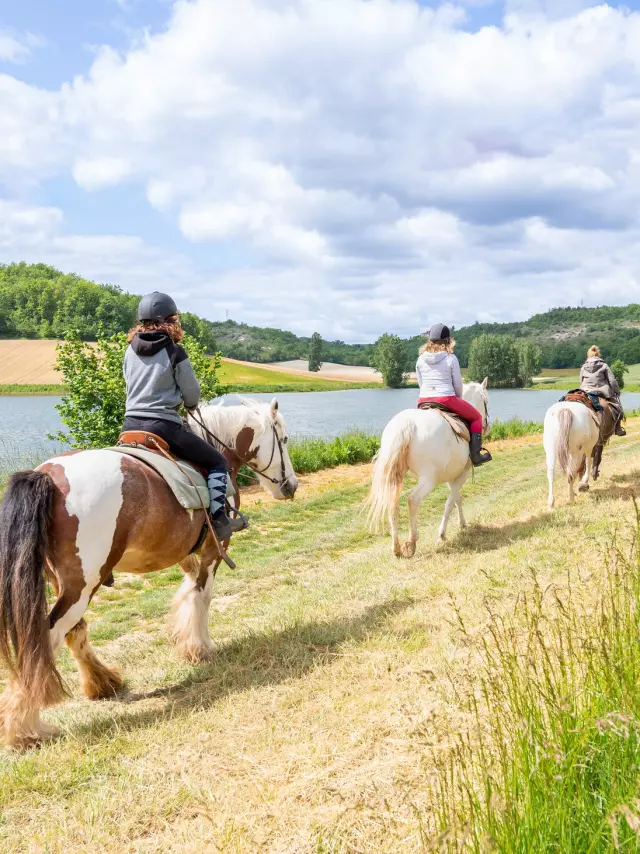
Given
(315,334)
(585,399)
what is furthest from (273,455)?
(315,334)

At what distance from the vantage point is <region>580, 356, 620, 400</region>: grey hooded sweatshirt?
36.2ft

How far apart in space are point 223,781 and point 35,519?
181 cm

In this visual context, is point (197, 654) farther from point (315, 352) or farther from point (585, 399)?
point (315, 352)

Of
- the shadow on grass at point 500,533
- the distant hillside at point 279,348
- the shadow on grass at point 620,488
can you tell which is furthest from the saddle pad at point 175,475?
the distant hillside at point 279,348

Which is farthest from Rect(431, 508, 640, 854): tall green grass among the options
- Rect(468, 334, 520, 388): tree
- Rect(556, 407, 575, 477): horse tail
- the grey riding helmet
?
Rect(468, 334, 520, 388): tree

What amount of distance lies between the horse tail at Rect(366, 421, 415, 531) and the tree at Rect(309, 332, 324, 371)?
96.6 metres

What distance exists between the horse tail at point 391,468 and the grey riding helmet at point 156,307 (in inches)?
142

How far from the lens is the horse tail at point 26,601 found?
10.9 feet

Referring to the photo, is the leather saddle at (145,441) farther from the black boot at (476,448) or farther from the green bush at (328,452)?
the green bush at (328,452)

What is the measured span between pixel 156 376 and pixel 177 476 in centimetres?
80

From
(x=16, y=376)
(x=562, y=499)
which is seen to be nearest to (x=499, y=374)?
(x=16, y=376)

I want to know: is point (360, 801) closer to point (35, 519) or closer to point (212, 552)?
point (35, 519)

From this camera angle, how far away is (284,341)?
148 m

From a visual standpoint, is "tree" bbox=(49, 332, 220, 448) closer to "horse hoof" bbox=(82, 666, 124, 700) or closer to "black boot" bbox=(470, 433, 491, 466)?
"black boot" bbox=(470, 433, 491, 466)
